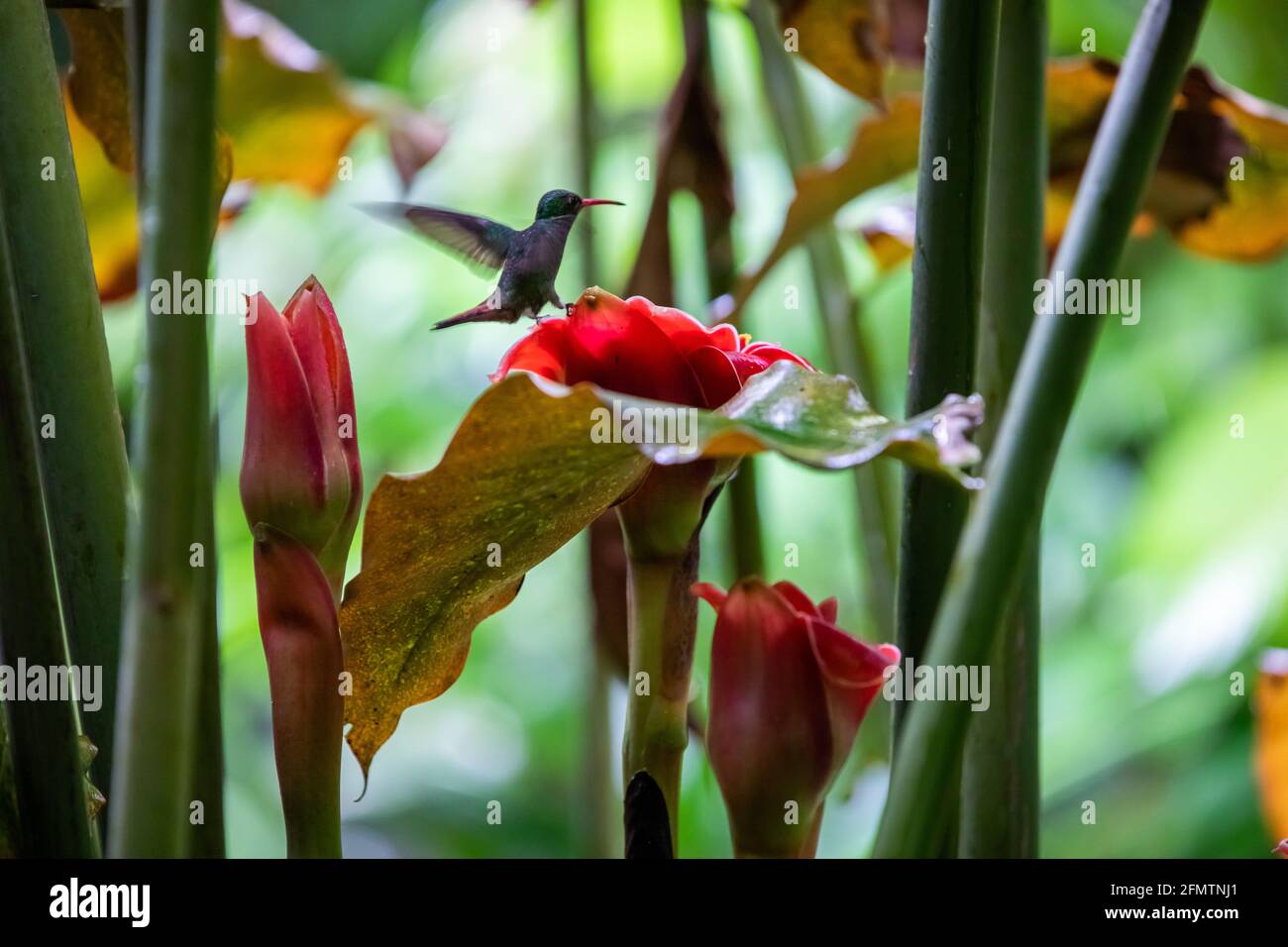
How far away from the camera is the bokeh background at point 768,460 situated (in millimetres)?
1354

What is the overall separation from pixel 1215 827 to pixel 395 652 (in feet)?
3.93

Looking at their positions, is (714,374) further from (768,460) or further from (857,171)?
(768,460)

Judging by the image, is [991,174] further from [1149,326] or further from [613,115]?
[1149,326]

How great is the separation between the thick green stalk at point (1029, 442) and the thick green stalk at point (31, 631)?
5.9 inches

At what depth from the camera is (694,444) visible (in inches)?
7.7

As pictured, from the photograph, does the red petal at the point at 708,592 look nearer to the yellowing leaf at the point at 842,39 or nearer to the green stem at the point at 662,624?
the green stem at the point at 662,624

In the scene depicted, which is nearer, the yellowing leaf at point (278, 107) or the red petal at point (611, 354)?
the red petal at point (611, 354)

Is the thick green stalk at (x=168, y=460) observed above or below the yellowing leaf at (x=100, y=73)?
below

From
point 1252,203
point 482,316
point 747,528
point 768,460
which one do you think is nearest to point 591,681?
point 747,528

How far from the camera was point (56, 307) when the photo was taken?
0.26 meters

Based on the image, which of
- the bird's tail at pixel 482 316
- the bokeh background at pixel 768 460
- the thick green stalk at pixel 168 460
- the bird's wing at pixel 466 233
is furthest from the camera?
the bokeh background at pixel 768 460

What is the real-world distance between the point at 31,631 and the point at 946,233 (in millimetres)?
187

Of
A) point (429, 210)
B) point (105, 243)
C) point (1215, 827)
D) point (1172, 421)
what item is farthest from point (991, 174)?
point (1172, 421)

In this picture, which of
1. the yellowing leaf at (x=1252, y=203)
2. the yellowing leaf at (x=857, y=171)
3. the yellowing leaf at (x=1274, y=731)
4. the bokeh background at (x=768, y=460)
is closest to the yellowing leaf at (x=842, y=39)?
the yellowing leaf at (x=857, y=171)
